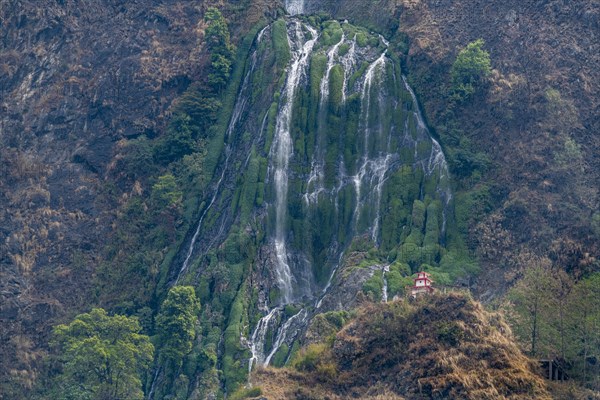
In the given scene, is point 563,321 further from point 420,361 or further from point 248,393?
point 248,393

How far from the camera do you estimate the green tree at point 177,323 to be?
8031cm

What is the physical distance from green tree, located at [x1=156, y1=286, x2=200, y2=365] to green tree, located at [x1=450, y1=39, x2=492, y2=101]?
74.0 feet

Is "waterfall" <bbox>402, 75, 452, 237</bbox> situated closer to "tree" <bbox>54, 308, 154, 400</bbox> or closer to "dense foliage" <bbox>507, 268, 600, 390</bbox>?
"dense foliage" <bbox>507, 268, 600, 390</bbox>

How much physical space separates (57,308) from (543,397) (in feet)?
121

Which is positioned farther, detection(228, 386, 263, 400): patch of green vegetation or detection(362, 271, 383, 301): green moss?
detection(362, 271, 383, 301): green moss

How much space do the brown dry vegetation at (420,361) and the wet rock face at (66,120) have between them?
25363mm

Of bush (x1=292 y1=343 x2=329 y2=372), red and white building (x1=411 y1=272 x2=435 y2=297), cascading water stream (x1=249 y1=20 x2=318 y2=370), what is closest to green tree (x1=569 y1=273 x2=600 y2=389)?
red and white building (x1=411 y1=272 x2=435 y2=297)

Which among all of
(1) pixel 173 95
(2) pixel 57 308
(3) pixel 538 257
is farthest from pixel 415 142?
(2) pixel 57 308

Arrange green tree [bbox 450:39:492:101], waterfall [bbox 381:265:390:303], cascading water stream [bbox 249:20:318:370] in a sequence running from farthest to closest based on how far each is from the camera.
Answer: green tree [bbox 450:39:492:101]
cascading water stream [bbox 249:20:318:370]
waterfall [bbox 381:265:390:303]

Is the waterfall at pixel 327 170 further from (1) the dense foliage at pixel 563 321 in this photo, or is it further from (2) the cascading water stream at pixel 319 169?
(1) the dense foliage at pixel 563 321

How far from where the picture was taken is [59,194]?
9294 cm

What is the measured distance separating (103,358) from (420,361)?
22687mm

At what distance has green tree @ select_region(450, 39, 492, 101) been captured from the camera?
89125mm

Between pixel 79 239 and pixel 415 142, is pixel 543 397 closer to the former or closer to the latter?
pixel 415 142
